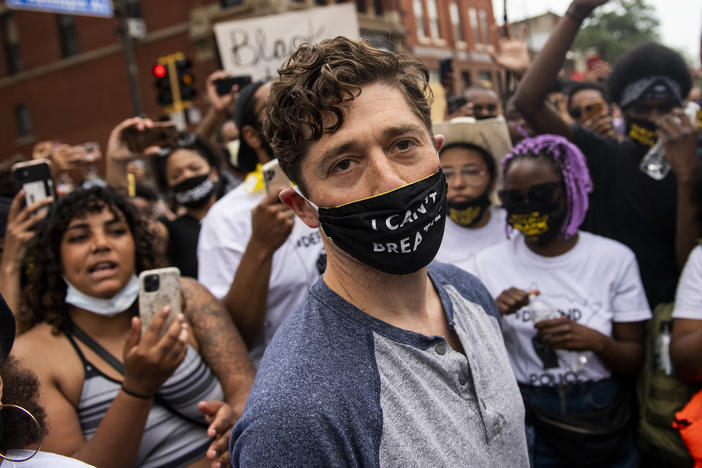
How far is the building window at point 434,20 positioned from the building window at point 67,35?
15274mm

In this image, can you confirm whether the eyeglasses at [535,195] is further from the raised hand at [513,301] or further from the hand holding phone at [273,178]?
the hand holding phone at [273,178]

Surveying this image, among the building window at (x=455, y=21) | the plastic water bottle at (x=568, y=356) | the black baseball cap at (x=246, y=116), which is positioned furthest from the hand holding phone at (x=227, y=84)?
the building window at (x=455, y=21)

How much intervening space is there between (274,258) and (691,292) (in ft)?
6.08

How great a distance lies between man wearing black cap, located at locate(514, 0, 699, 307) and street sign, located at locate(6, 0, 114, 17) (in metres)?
7.72

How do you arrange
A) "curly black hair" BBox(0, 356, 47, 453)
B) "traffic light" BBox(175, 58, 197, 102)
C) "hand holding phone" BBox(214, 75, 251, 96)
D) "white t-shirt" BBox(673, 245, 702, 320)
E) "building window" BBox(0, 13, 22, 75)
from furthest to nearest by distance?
1. "building window" BBox(0, 13, 22, 75)
2. "traffic light" BBox(175, 58, 197, 102)
3. "hand holding phone" BBox(214, 75, 251, 96)
4. "white t-shirt" BBox(673, 245, 702, 320)
5. "curly black hair" BBox(0, 356, 47, 453)

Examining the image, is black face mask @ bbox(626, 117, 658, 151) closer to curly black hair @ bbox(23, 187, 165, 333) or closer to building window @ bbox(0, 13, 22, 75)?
curly black hair @ bbox(23, 187, 165, 333)

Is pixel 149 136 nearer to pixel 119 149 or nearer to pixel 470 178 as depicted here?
pixel 119 149

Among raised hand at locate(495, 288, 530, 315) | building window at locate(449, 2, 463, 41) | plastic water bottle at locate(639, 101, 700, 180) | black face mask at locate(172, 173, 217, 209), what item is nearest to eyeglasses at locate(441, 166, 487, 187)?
raised hand at locate(495, 288, 530, 315)

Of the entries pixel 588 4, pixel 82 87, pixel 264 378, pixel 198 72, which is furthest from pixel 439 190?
pixel 82 87

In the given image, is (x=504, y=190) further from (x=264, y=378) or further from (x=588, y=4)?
(x=264, y=378)

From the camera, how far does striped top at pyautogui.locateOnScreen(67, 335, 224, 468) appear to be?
2195 mm

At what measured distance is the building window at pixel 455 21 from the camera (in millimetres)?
27109

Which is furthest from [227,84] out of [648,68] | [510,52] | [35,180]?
[648,68]

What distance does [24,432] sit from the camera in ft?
5.24
